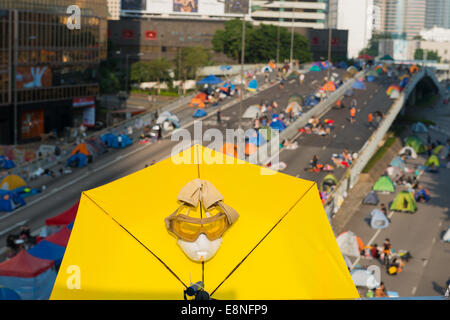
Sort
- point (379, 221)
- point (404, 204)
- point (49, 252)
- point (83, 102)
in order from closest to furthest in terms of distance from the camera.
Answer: point (49, 252)
point (379, 221)
point (404, 204)
point (83, 102)

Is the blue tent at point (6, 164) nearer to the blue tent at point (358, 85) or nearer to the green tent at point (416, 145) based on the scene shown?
the green tent at point (416, 145)

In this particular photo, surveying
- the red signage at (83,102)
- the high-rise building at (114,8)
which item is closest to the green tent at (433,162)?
the red signage at (83,102)

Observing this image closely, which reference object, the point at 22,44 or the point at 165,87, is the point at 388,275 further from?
the point at 165,87

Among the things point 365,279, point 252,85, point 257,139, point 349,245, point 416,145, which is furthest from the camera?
point 252,85

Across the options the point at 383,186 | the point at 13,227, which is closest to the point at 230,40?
the point at 383,186

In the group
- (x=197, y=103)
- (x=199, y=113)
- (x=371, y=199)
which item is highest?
(x=197, y=103)

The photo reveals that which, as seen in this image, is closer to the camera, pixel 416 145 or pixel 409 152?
pixel 409 152

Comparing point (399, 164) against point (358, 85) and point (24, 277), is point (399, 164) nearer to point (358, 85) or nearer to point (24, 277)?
point (358, 85)
